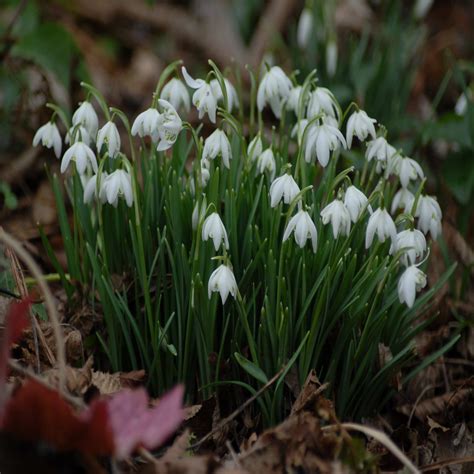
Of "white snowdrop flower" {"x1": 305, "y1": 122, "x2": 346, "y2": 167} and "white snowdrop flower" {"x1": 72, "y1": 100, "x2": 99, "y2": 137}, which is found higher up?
"white snowdrop flower" {"x1": 305, "y1": 122, "x2": 346, "y2": 167}

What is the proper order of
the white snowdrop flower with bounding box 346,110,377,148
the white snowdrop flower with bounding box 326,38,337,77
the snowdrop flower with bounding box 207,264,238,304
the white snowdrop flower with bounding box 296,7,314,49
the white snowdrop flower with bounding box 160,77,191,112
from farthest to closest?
the white snowdrop flower with bounding box 296,7,314,49, the white snowdrop flower with bounding box 326,38,337,77, the white snowdrop flower with bounding box 160,77,191,112, the white snowdrop flower with bounding box 346,110,377,148, the snowdrop flower with bounding box 207,264,238,304

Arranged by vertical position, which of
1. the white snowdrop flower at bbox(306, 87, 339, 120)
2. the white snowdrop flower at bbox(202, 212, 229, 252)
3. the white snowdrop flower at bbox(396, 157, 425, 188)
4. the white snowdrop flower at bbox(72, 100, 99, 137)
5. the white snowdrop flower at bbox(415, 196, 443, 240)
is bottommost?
the white snowdrop flower at bbox(202, 212, 229, 252)

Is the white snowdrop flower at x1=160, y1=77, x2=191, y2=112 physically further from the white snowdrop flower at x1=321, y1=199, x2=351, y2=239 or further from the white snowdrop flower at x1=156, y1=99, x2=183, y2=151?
the white snowdrop flower at x1=321, y1=199, x2=351, y2=239

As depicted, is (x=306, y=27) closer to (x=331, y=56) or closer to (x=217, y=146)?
(x=331, y=56)

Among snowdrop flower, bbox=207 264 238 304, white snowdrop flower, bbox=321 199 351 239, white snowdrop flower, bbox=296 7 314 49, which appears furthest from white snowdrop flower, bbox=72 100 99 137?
white snowdrop flower, bbox=296 7 314 49

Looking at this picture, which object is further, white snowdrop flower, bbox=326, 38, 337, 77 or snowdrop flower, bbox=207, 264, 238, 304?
white snowdrop flower, bbox=326, 38, 337, 77

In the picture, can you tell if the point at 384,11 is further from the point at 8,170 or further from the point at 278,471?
the point at 278,471

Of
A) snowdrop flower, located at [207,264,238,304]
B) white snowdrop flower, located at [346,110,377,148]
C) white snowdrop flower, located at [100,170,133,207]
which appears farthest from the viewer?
white snowdrop flower, located at [346,110,377,148]

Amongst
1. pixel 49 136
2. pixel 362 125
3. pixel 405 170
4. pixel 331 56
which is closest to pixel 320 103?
pixel 362 125
